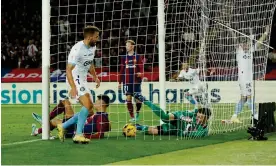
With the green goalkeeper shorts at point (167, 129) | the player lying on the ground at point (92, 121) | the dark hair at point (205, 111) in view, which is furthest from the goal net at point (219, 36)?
the player lying on the ground at point (92, 121)

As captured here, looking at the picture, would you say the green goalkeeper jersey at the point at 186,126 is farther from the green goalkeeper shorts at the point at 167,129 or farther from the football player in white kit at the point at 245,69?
the football player in white kit at the point at 245,69

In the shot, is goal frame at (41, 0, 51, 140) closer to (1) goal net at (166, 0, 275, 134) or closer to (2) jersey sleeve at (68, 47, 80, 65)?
(2) jersey sleeve at (68, 47, 80, 65)

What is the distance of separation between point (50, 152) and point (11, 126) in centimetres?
556

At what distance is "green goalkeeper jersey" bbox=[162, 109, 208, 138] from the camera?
12984 mm

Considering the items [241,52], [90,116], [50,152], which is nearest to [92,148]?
[50,152]

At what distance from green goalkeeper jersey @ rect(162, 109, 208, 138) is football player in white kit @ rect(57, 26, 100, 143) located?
184 cm

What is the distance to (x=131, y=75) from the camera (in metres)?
17.2

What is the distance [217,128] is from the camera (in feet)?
47.5

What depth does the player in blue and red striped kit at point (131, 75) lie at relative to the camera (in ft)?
54.9

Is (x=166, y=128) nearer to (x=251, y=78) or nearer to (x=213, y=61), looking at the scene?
(x=213, y=61)

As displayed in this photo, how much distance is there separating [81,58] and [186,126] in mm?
2329

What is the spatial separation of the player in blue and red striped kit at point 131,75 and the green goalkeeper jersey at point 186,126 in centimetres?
330

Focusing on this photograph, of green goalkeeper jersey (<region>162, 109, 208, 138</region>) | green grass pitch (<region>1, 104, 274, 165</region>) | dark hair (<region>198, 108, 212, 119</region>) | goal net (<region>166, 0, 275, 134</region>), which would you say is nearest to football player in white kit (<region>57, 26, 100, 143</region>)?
green grass pitch (<region>1, 104, 274, 165</region>)

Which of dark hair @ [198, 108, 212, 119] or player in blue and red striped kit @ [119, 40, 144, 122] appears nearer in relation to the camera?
dark hair @ [198, 108, 212, 119]
